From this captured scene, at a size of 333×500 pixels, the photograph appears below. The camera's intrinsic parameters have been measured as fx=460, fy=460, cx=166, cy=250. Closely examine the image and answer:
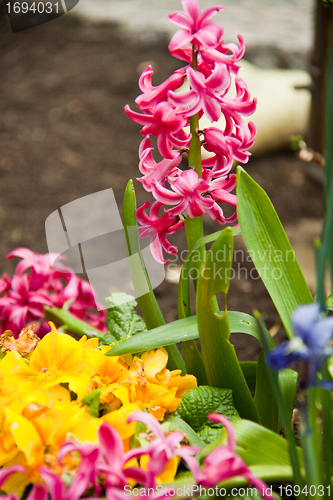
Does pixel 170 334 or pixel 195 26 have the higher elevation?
pixel 195 26

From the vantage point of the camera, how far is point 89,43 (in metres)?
3.89

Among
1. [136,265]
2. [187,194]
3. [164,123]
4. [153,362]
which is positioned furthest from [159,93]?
[153,362]

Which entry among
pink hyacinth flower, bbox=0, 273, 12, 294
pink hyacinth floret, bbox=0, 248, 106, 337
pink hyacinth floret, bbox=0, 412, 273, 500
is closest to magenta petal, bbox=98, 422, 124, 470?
pink hyacinth floret, bbox=0, 412, 273, 500

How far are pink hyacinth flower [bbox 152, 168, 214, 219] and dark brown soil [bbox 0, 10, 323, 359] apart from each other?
94 centimetres

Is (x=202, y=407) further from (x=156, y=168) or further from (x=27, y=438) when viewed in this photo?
(x=156, y=168)

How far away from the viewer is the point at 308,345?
1.19 feet

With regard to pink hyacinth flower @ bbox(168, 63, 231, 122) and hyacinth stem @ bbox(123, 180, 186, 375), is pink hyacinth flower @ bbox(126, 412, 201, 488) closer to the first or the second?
hyacinth stem @ bbox(123, 180, 186, 375)

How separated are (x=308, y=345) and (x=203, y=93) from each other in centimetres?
40

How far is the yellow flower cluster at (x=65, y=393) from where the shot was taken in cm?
55


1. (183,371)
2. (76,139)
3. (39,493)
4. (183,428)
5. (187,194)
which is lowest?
(76,139)

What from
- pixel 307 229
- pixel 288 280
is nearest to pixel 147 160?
pixel 288 280

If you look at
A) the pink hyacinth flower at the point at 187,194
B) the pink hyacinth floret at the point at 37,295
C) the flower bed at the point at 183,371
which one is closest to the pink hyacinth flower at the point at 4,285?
the pink hyacinth floret at the point at 37,295

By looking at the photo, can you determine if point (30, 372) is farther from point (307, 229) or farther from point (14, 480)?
point (307, 229)

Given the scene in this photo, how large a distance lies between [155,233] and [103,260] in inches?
49.8
